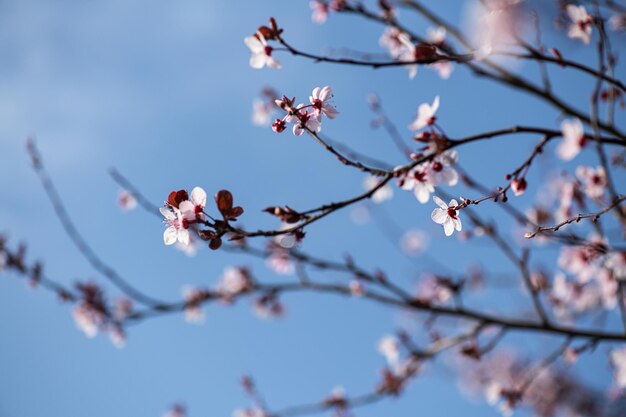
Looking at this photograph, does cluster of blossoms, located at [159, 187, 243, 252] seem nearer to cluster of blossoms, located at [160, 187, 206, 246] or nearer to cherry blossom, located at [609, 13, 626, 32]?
cluster of blossoms, located at [160, 187, 206, 246]

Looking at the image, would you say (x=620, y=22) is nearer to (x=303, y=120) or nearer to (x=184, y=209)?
(x=303, y=120)

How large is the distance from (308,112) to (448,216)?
67 centimetres

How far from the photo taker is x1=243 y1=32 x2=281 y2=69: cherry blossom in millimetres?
1845

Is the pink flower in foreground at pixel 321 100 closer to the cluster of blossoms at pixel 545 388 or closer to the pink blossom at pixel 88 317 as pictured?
the pink blossom at pixel 88 317

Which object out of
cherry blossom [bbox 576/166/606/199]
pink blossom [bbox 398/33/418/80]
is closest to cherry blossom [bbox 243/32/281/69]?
pink blossom [bbox 398/33/418/80]

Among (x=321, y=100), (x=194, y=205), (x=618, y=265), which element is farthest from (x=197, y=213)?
(x=618, y=265)

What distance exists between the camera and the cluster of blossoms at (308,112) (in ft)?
5.06

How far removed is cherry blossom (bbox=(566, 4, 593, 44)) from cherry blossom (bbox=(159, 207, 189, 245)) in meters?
2.09

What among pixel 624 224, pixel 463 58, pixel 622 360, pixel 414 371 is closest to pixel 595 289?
pixel 622 360

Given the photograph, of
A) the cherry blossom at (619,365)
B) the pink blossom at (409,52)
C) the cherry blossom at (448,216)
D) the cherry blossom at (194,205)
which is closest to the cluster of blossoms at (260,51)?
the pink blossom at (409,52)

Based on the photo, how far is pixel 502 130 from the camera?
1.42m

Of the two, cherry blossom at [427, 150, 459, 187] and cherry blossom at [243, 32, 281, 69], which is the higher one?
cherry blossom at [243, 32, 281, 69]

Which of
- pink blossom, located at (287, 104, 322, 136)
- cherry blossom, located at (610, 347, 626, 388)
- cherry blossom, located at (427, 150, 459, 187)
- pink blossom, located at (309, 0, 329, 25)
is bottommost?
cherry blossom, located at (610, 347, 626, 388)

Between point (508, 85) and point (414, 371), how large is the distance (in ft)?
6.82
